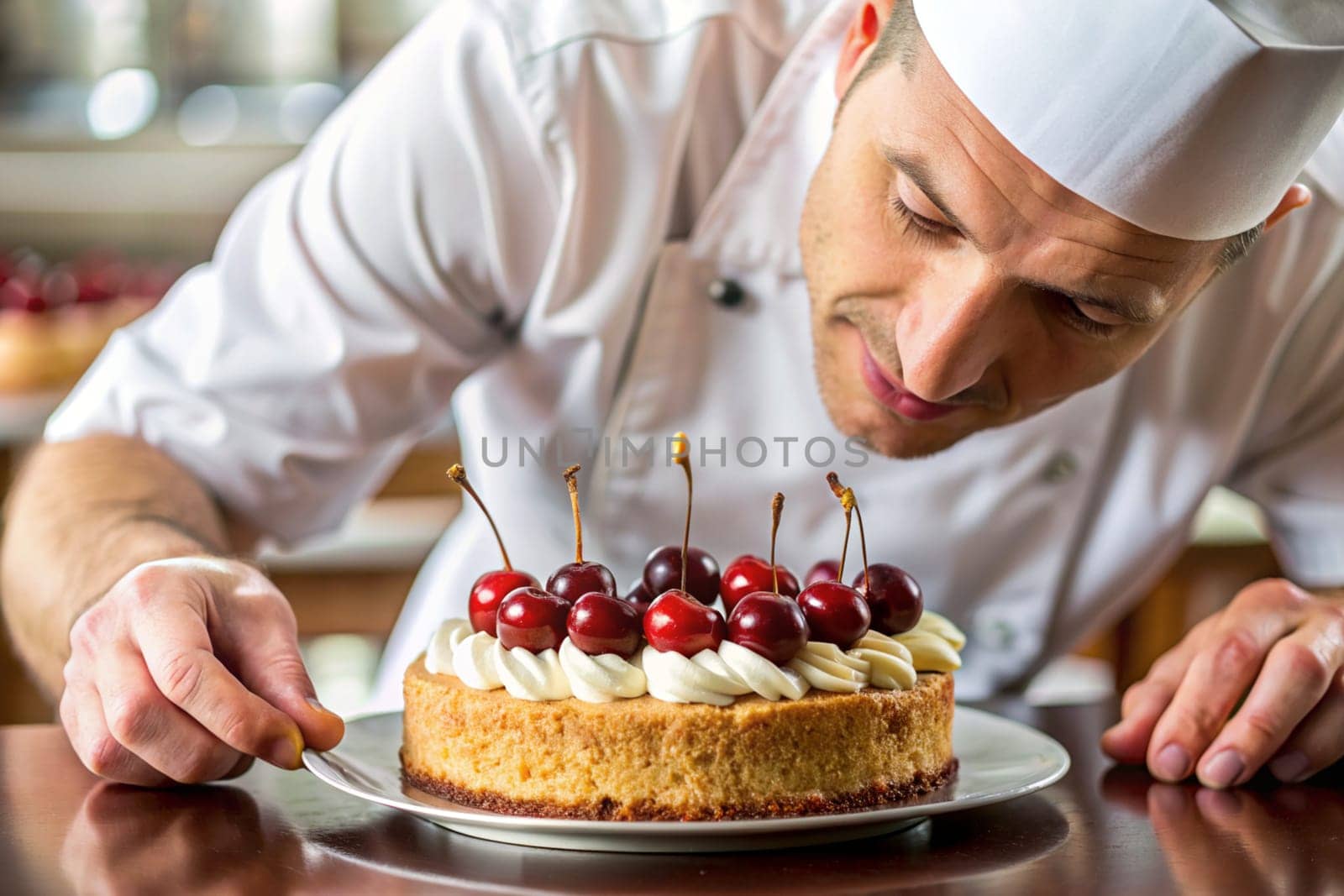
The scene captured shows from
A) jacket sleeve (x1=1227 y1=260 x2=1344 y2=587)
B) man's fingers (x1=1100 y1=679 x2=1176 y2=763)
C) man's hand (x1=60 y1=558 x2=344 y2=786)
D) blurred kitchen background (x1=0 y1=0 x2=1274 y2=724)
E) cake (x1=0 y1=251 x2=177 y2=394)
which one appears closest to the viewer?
man's hand (x1=60 y1=558 x2=344 y2=786)

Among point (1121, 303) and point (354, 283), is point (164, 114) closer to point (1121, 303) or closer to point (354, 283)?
point (354, 283)

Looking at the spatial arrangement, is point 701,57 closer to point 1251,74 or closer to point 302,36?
point 1251,74

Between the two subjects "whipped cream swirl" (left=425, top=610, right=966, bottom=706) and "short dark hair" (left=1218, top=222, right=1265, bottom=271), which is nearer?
"whipped cream swirl" (left=425, top=610, right=966, bottom=706)

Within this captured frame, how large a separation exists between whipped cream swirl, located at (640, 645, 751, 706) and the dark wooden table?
0.11m

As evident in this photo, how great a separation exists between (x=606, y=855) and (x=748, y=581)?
24 centimetres

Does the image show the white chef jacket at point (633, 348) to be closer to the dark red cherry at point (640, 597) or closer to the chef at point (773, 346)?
the chef at point (773, 346)

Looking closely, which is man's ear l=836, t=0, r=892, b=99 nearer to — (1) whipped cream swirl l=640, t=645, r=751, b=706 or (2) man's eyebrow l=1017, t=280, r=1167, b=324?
(2) man's eyebrow l=1017, t=280, r=1167, b=324

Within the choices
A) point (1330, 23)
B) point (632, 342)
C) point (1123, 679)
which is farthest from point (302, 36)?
point (1330, 23)

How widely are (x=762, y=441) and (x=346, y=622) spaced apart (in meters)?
2.39

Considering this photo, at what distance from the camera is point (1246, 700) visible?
1.30m

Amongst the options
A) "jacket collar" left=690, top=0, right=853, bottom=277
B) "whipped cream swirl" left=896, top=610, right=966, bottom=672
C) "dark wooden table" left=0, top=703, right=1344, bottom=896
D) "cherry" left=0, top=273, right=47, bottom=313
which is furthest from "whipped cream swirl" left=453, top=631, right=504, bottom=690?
"cherry" left=0, top=273, right=47, bottom=313

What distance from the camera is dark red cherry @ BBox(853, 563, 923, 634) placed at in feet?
3.86

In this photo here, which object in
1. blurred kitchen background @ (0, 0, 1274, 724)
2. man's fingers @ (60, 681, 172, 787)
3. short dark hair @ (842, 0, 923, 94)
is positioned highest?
short dark hair @ (842, 0, 923, 94)

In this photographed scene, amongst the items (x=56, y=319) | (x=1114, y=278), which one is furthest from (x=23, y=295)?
(x=1114, y=278)
